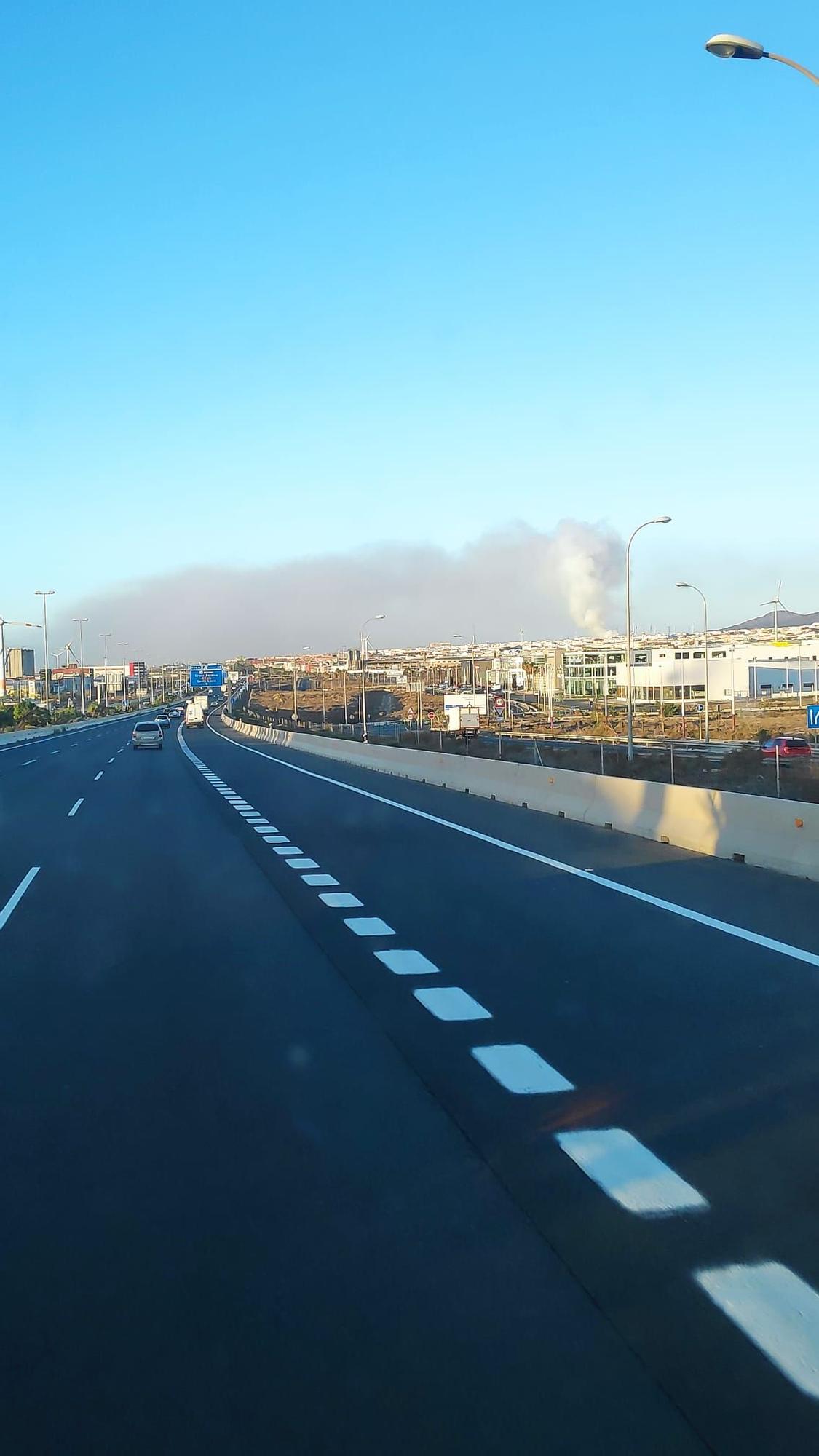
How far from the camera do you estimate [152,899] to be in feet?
47.1

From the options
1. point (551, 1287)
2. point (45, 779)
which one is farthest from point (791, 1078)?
point (45, 779)

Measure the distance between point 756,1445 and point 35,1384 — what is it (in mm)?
2096

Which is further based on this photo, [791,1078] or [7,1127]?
[791,1078]

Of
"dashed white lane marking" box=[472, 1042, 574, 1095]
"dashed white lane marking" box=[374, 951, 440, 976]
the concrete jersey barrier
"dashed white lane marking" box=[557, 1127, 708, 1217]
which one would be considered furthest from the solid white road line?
"dashed white lane marking" box=[557, 1127, 708, 1217]

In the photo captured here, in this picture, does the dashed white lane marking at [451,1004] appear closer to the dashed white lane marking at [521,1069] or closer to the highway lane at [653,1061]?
the highway lane at [653,1061]

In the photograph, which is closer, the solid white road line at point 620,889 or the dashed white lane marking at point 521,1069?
the dashed white lane marking at point 521,1069

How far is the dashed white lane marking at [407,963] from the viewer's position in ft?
33.6

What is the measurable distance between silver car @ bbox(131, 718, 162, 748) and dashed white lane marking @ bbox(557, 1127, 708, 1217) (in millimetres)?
57122

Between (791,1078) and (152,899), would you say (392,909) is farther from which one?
(791,1078)

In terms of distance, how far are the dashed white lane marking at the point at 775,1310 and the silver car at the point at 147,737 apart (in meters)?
58.7

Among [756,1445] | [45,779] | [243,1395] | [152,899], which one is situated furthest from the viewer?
[45,779]

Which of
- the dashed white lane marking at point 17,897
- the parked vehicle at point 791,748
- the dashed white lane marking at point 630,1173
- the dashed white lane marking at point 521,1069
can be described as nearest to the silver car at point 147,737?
the parked vehicle at point 791,748

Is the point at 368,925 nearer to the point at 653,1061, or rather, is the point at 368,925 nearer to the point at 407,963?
the point at 407,963

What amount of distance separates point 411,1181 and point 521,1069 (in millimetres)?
1857
